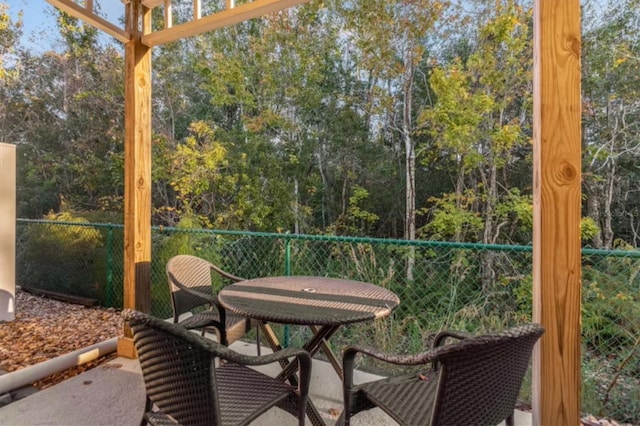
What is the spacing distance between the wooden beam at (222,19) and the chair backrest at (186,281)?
1505 millimetres

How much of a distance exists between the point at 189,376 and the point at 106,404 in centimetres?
132

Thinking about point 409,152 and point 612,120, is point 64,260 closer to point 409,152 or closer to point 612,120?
point 409,152

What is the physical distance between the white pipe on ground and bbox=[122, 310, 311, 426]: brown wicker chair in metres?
1.50

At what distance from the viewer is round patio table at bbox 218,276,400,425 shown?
1.52m

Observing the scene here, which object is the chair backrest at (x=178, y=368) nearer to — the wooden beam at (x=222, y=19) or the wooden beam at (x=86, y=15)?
the wooden beam at (x=222, y=19)

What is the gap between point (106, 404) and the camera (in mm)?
2023

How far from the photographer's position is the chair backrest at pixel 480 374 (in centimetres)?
103

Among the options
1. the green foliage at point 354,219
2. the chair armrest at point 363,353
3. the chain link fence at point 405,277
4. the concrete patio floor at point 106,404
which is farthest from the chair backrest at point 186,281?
the green foliage at point 354,219

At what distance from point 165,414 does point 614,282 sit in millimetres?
3458

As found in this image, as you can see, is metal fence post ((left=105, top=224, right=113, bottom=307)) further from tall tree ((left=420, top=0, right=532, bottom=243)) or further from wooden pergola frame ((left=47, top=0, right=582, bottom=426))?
wooden pergola frame ((left=47, top=0, right=582, bottom=426))

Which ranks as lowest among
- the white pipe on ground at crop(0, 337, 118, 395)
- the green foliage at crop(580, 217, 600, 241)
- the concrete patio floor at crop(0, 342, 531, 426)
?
the concrete patio floor at crop(0, 342, 531, 426)

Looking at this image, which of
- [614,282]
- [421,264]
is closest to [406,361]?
[614,282]

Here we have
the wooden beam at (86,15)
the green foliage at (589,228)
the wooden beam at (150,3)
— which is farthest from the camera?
the green foliage at (589,228)

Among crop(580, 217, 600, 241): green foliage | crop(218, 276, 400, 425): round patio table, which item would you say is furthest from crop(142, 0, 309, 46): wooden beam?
crop(580, 217, 600, 241): green foliage
